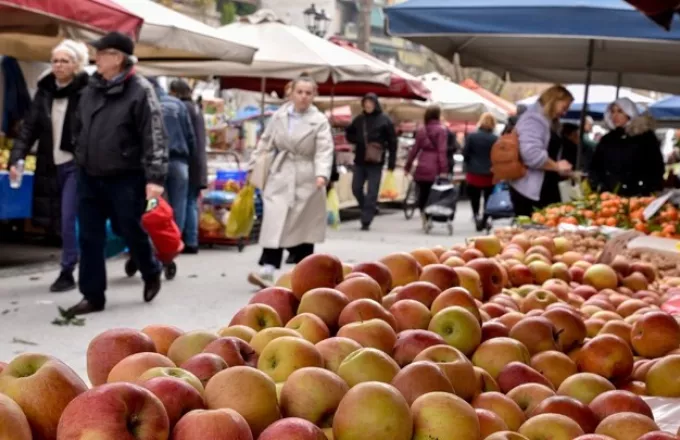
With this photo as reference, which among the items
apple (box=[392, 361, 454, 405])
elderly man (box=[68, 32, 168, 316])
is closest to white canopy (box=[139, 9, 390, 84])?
elderly man (box=[68, 32, 168, 316])

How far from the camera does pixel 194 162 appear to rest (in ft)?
36.2

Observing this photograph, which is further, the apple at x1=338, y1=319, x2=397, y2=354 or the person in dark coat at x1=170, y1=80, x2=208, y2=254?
the person in dark coat at x1=170, y1=80, x2=208, y2=254

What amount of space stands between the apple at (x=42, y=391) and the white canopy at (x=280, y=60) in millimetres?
10454

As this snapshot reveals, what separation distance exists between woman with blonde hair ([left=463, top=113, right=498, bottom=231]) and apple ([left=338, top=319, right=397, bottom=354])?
13296 mm

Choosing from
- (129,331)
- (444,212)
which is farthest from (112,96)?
(444,212)

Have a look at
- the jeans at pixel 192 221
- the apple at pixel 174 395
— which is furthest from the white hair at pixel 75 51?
the apple at pixel 174 395

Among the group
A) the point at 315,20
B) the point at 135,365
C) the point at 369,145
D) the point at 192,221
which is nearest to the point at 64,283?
the point at 192,221

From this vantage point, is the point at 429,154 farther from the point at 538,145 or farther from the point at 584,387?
the point at 584,387

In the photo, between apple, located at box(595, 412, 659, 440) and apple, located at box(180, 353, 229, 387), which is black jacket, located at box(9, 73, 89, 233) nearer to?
apple, located at box(180, 353, 229, 387)

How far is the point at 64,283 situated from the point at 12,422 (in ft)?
22.7

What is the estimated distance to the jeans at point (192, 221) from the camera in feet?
36.5

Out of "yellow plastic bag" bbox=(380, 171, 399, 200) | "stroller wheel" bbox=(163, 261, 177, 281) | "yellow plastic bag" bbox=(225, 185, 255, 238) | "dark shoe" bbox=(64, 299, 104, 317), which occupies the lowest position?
"yellow plastic bag" bbox=(380, 171, 399, 200)

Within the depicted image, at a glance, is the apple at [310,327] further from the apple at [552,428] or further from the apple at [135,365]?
the apple at [552,428]

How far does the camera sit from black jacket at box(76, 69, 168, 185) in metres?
Answer: 6.87
